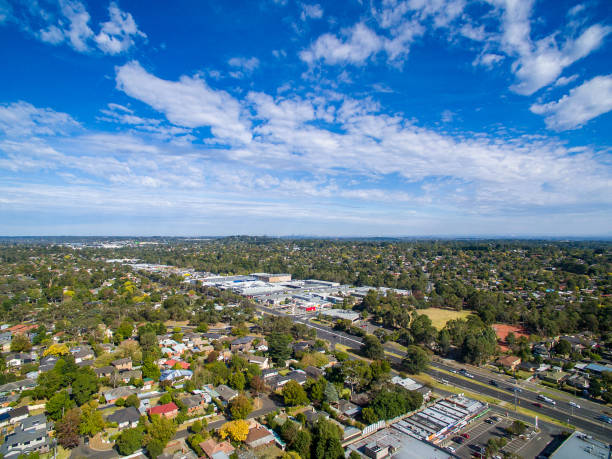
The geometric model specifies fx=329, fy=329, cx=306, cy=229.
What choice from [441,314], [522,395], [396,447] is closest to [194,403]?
[396,447]

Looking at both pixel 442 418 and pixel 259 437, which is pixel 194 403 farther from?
pixel 442 418

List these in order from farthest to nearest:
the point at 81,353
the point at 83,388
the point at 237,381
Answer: the point at 81,353 → the point at 237,381 → the point at 83,388

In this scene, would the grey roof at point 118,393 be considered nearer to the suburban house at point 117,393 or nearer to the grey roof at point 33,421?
the suburban house at point 117,393

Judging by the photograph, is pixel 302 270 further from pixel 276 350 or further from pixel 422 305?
pixel 276 350

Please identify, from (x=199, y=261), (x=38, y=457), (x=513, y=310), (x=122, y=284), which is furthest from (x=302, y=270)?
(x=38, y=457)

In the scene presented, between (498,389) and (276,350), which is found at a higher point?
(276,350)

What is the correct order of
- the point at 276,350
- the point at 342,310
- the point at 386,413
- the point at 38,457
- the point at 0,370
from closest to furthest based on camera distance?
the point at 38,457
the point at 386,413
the point at 0,370
the point at 276,350
the point at 342,310
